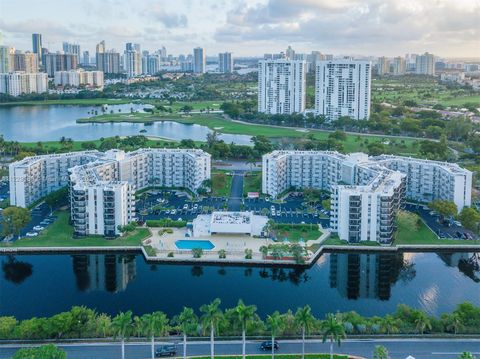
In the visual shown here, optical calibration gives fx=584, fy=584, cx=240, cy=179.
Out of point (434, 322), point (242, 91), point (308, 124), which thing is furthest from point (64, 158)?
point (242, 91)

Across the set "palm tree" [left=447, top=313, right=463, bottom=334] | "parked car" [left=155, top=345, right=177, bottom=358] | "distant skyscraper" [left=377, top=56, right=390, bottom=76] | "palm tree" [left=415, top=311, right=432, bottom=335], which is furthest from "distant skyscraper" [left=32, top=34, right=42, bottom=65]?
"palm tree" [left=447, top=313, right=463, bottom=334]

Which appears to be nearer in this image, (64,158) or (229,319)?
(229,319)

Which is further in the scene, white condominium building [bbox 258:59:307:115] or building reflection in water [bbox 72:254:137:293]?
white condominium building [bbox 258:59:307:115]

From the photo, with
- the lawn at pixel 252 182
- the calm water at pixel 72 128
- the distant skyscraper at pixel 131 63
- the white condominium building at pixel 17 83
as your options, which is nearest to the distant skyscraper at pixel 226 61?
the distant skyscraper at pixel 131 63

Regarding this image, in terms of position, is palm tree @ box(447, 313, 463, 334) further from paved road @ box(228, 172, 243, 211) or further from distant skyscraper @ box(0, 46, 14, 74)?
distant skyscraper @ box(0, 46, 14, 74)

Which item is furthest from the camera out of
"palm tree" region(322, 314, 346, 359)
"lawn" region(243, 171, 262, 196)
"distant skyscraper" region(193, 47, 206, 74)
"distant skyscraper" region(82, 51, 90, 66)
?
"distant skyscraper" region(82, 51, 90, 66)

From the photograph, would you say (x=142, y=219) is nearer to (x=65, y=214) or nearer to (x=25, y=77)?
(x=65, y=214)
